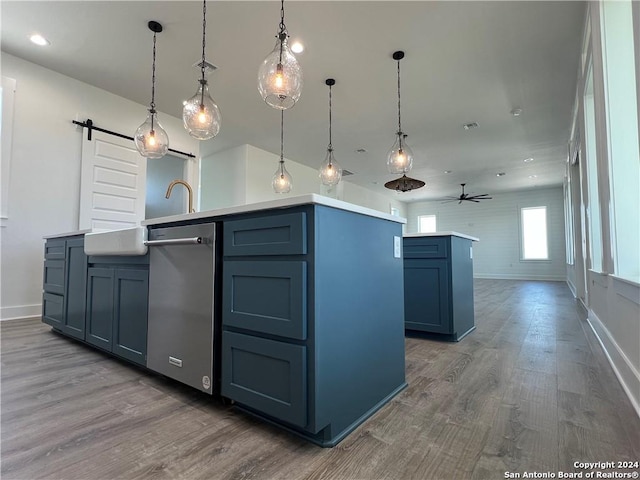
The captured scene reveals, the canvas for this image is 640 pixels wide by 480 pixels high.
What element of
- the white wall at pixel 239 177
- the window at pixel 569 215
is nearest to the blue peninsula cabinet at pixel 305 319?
the white wall at pixel 239 177

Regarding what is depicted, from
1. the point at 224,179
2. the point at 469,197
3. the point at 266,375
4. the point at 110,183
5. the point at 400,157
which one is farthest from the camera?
the point at 469,197

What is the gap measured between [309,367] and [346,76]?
372cm

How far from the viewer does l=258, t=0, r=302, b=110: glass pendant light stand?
215 cm

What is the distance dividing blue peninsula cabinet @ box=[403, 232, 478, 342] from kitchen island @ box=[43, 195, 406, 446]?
1378mm

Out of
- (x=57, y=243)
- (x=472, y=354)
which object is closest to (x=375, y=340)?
(x=472, y=354)

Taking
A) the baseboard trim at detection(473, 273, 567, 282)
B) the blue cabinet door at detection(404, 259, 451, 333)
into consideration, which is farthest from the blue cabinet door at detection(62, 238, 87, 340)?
the baseboard trim at detection(473, 273, 567, 282)

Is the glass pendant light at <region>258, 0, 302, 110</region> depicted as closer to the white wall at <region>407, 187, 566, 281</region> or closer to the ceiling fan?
the ceiling fan

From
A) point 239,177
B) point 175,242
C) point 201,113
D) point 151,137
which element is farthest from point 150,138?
point 239,177

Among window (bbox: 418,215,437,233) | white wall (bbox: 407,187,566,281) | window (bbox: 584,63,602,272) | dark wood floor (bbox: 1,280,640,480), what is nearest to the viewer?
dark wood floor (bbox: 1,280,640,480)

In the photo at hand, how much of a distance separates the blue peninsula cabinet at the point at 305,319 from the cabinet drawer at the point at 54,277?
85.9 inches

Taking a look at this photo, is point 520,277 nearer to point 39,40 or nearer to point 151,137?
point 151,137

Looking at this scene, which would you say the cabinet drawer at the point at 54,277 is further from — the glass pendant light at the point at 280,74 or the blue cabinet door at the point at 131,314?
the glass pendant light at the point at 280,74

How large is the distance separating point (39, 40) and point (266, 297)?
4.14 meters

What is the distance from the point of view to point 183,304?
1.53 metres
